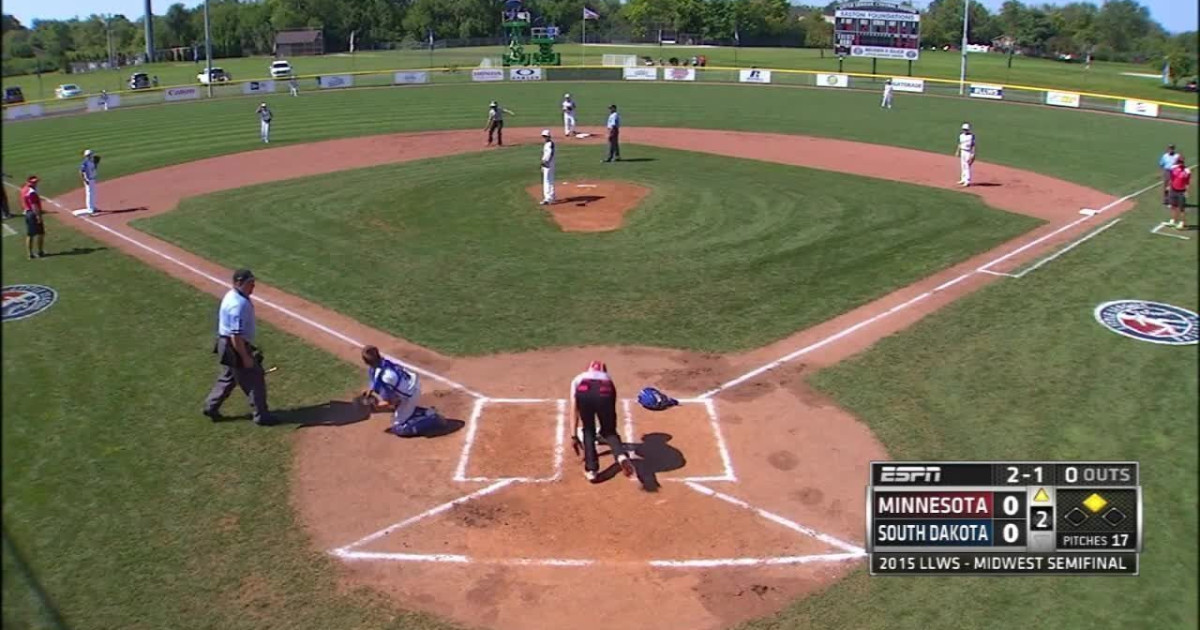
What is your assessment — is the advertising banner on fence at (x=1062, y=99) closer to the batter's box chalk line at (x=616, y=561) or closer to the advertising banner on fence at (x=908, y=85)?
the advertising banner on fence at (x=908, y=85)

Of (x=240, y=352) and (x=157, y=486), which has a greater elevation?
(x=240, y=352)

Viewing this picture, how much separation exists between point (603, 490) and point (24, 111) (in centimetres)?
6212

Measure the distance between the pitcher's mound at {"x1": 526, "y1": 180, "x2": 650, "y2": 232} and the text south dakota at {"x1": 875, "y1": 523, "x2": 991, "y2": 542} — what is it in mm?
18228

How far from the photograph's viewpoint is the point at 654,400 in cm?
1427

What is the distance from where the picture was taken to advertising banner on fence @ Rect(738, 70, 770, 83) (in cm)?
7409

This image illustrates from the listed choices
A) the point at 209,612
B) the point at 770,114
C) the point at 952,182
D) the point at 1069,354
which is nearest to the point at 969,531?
the point at 209,612

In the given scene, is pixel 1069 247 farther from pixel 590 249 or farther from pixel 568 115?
pixel 568 115

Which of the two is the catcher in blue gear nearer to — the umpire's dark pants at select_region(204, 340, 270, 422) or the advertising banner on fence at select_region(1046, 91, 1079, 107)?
the umpire's dark pants at select_region(204, 340, 270, 422)

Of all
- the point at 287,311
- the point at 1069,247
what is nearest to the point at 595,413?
the point at 287,311

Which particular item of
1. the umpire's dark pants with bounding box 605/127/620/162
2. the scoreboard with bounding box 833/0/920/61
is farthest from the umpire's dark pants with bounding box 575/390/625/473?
the scoreboard with bounding box 833/0/920/61

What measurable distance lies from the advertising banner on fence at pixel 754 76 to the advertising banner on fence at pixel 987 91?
16.5 metres

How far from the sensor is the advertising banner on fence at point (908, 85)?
67625 millimetres

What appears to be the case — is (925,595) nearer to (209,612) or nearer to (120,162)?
(209,612)

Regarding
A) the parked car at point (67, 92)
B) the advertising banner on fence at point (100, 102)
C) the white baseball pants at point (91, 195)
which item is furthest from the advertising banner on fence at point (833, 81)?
the parked car at point (67, 92)
